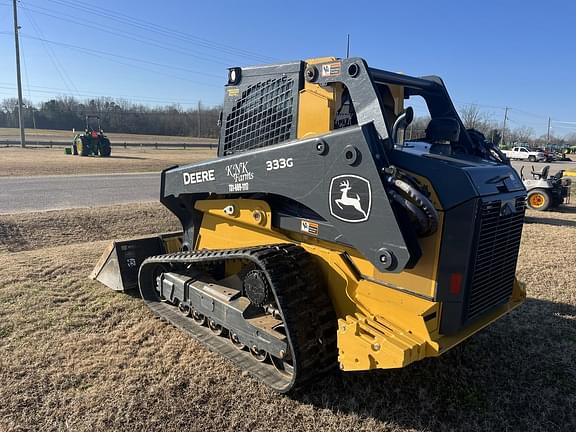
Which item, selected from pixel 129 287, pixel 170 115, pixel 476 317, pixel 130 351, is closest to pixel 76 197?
pixel 129 287

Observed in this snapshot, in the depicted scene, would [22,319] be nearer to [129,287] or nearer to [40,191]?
[129,287]

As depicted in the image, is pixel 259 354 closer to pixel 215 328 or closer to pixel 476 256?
pixel 215 328

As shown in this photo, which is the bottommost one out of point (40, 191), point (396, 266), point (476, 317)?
point (40, 191)

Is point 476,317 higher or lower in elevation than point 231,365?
higher

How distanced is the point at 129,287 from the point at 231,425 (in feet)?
9.45

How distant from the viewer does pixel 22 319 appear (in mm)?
4684

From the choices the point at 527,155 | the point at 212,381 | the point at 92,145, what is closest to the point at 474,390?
the point at 212,381

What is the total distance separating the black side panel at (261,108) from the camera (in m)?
3.75

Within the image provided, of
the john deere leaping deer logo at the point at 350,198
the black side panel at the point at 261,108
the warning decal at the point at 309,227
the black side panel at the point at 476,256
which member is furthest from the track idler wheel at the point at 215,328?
the black side panel at the point at 476,256

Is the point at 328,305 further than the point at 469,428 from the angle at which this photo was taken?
Result: Yes

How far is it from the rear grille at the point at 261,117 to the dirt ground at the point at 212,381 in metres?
1.98

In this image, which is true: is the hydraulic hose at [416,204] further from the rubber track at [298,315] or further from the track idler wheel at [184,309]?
the track idler wheel at [184,309]

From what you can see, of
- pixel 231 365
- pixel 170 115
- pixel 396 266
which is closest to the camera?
pixel 396 266

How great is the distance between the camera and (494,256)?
3271mm
